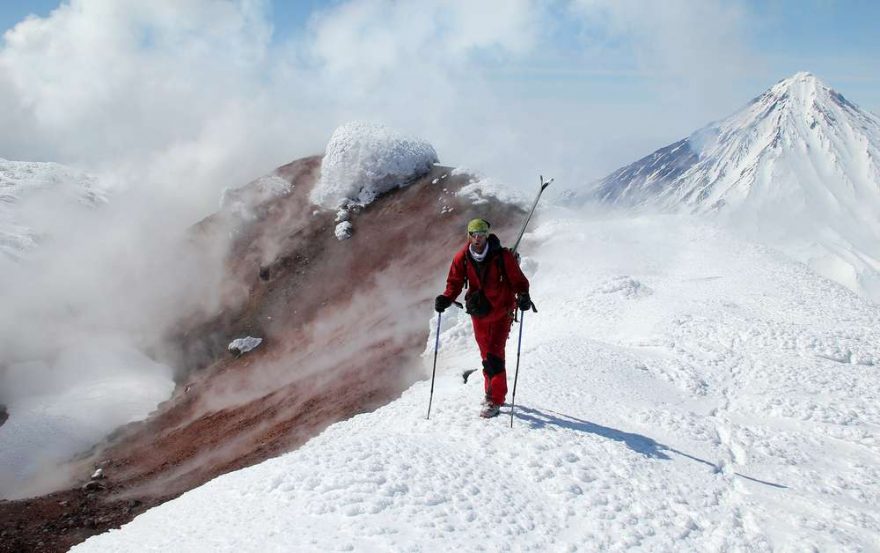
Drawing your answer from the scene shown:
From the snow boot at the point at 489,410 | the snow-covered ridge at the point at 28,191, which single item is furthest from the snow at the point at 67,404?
the snow boot at the point at 489,410

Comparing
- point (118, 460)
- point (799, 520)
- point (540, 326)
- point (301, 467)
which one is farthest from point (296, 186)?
point (799, 520)

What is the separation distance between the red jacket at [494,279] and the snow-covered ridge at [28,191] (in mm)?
40193

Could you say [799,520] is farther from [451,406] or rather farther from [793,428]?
[451,406]

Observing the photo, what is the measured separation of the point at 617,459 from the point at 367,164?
28.5 metres

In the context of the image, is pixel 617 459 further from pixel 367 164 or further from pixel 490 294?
pixel 367 164

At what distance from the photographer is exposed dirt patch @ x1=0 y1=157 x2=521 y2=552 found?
51.7ft

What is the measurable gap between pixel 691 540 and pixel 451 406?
4591 millimetres

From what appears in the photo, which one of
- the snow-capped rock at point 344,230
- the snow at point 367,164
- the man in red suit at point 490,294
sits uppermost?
the snow at point 367,164

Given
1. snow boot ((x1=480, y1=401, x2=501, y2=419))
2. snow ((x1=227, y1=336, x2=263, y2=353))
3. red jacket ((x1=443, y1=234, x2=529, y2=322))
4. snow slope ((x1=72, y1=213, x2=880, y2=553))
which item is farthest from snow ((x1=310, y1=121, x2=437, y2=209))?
snow boot ((x1=480, y1=401, x2=501, y2=419))

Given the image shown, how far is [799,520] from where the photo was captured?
7.46 metres

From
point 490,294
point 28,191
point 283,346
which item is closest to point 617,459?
point 490,294

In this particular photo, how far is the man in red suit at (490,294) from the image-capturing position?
966 centimetres

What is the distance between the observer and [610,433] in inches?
373

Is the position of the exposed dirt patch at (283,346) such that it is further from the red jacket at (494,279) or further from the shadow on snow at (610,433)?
the red jacket at (494,279)
